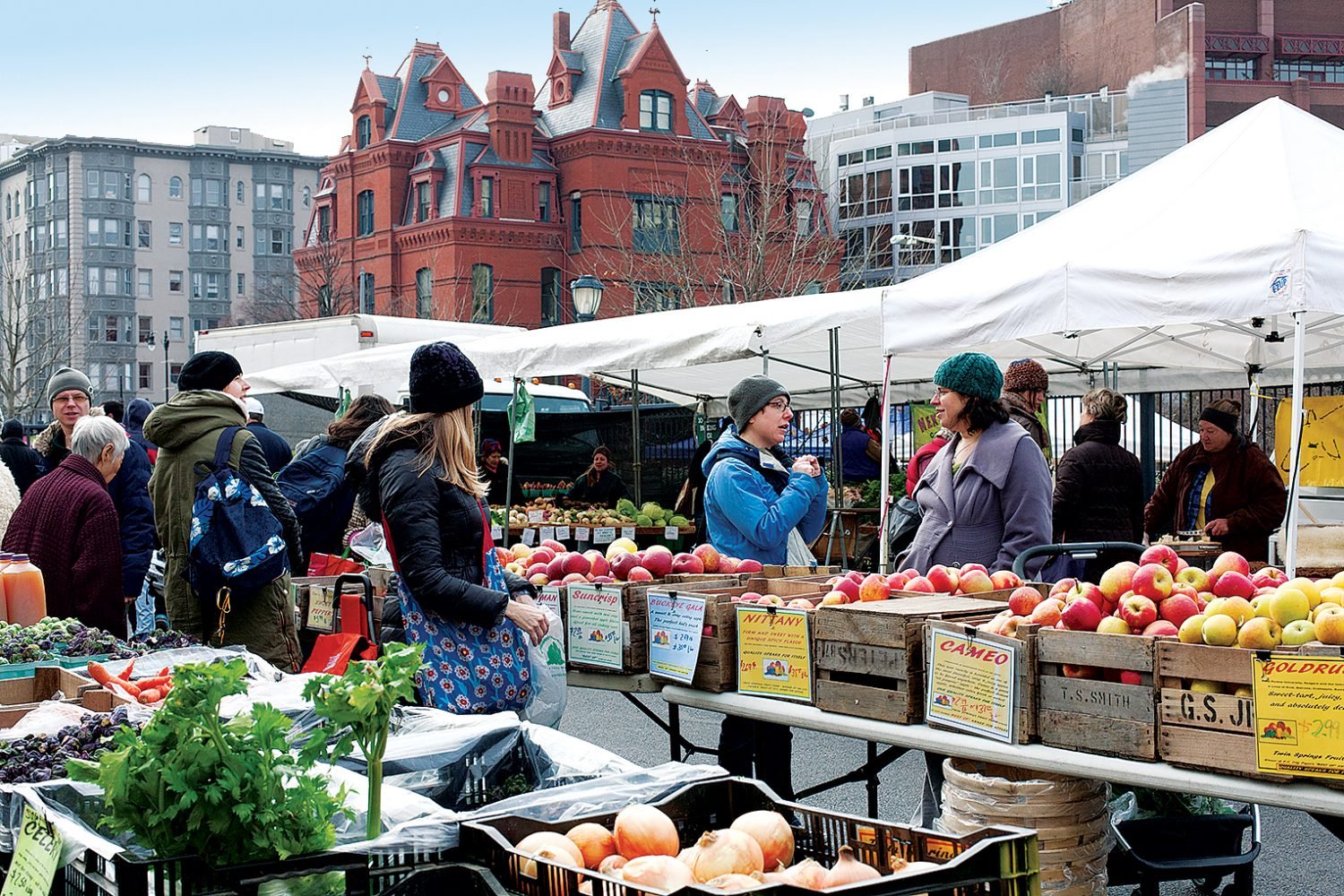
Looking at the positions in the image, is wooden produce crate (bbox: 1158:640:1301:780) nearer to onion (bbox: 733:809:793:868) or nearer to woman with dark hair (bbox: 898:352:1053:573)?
onion (bbox: 733:809:793:868)

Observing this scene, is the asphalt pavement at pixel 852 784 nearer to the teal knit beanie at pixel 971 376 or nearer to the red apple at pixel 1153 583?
the red apple at pixel 1153 583

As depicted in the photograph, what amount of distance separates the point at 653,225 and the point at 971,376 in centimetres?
3741

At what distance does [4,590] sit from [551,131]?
4760cm

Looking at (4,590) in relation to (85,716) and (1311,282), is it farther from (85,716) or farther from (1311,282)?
(1311,282)

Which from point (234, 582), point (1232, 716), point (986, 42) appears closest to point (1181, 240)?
point (1232, 716)

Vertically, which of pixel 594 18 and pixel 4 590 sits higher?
pixel 594 18

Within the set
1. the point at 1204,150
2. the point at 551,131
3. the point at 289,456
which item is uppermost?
the point at 551,131

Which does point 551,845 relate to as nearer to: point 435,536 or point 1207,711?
point 435,536

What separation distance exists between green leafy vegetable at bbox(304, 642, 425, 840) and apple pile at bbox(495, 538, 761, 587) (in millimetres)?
2691

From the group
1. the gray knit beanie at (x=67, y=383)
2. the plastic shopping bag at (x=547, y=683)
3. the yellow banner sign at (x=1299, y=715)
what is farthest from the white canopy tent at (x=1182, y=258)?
the gray knit beanie at (x=67, y=383)

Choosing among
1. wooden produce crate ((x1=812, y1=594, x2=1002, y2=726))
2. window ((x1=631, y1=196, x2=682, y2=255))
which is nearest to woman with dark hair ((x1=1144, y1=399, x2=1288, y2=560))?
wooden produce crate ((x1=812, y1=594, x2=1002, y2=726))

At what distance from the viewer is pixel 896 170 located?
59000mm

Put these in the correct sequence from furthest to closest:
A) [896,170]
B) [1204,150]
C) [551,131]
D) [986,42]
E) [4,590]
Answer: [986,42] → [896,170] → [551,131] → [1204,150] → [4,590]

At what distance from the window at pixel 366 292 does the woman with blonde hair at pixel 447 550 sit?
5020 cm
